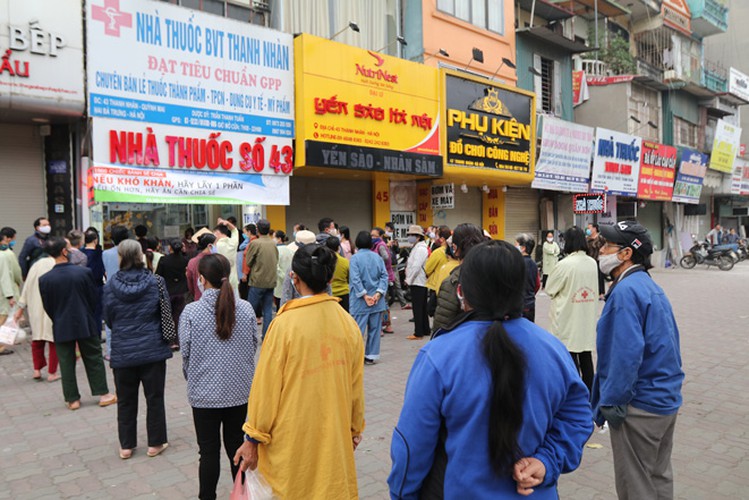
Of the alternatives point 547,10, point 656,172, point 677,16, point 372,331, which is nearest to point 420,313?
point 372,331

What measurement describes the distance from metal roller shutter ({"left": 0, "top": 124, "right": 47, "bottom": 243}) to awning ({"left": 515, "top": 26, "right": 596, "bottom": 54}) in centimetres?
1438

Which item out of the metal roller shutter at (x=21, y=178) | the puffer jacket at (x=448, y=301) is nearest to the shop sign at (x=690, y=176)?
the puffer jacket at (x=448, y=301)

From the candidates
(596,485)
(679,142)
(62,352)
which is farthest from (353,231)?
(679,142)

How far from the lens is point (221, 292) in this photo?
133 inches

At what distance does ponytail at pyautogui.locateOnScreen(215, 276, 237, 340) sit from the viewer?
3.33 m

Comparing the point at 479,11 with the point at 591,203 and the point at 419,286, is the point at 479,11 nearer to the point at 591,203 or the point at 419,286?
the point at 591,203

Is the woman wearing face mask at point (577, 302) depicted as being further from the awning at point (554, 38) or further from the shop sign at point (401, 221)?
the awning at point (554, 38)

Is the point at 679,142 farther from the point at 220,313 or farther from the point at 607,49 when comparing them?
the point at 220,313

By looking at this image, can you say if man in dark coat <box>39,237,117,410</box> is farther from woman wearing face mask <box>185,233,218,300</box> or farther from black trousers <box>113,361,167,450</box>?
woman wearing face mask <box>185,233,218,300</box>

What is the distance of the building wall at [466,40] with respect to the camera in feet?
47.7

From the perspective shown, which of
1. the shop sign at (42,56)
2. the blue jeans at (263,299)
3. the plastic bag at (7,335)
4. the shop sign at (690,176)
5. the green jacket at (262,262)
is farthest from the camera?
the shop sign at (690,176)

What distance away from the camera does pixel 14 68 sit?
26.1ft

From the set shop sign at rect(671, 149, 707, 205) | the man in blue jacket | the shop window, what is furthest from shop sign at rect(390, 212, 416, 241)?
shop sign at rect(671, 149, 707, 205)

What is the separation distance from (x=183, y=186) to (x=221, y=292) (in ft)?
22.4
